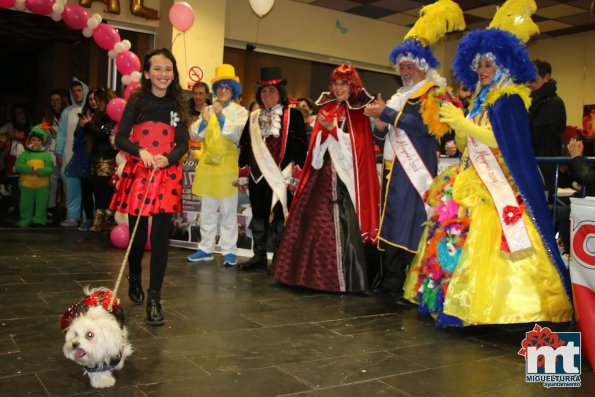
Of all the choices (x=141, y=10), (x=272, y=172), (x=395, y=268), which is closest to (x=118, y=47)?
(x=141, y=10)

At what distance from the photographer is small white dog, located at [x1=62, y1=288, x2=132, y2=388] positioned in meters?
2.07

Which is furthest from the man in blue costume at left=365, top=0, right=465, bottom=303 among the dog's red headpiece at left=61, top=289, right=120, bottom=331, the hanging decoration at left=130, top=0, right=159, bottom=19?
the hanging decoration at left=130, top=0, right=159, bottom=19

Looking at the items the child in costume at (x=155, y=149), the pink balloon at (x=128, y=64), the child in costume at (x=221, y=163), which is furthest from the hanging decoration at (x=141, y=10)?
the child in costume at (x=155, y=149)

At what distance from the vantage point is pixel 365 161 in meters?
4.11

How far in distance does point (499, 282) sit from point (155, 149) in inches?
74.6

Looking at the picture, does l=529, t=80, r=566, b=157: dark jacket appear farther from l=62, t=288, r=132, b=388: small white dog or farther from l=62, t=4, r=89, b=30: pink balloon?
l=62, t=4, r=89, b=30: pink balloon

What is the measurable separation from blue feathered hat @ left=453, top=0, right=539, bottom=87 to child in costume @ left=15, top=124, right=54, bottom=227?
4.95 metres

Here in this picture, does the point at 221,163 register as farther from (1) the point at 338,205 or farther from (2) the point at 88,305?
(2) the point at 88,305

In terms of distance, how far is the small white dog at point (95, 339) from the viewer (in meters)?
2.07

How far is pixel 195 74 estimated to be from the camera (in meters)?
8.20

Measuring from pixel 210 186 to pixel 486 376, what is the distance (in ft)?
9.77

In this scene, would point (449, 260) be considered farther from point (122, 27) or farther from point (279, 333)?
point (122, 27)

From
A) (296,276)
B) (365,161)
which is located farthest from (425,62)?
(296,276)

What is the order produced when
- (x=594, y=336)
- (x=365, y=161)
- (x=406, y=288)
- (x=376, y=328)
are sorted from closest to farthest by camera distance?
(x=594, y=336), (x=376, y=328), (x=406, y=288), (x=365, y=161)
